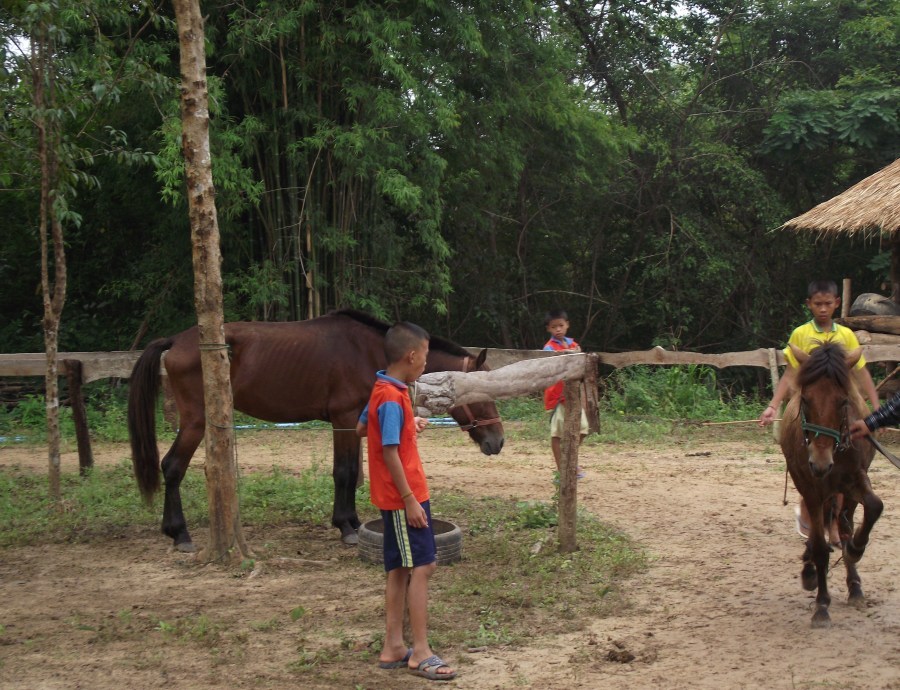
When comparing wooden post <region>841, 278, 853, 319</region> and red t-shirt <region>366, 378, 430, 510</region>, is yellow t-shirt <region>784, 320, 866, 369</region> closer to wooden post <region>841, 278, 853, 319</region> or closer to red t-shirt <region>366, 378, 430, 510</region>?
red t-shirt <region>366, 378, 430, 510</region>

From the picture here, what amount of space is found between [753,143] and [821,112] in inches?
73.7

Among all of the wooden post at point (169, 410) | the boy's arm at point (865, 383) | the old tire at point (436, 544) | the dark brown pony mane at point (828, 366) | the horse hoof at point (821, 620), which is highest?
the dark brown pony mane at point (828, 366)

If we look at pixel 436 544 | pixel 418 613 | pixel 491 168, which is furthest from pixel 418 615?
pixel 491 168

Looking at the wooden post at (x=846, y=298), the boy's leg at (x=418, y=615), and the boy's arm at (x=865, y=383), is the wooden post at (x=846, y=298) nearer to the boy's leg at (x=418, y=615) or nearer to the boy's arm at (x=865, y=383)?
the boy's arm at (x=865, y=383)

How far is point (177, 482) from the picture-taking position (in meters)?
6.46

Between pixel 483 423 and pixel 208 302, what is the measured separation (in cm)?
198

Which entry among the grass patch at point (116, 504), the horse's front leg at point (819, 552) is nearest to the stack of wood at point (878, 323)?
the grass patch at point (116, 504)

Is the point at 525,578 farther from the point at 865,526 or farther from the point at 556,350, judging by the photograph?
the point at 556,350

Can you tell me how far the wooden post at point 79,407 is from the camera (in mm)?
8625

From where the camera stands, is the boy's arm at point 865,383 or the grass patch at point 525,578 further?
the boy's arm at point 865,383

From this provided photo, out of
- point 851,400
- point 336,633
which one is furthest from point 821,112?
point 336,633

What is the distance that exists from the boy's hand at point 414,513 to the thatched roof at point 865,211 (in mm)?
8999

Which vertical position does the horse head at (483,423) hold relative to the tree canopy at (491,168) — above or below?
below

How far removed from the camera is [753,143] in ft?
55.6
